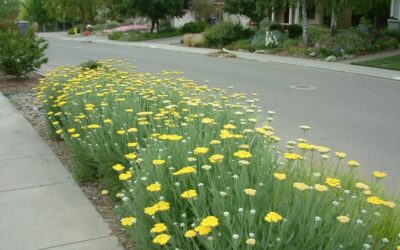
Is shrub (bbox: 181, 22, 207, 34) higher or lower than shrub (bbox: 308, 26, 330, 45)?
higher

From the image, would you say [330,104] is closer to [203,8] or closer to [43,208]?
[43,208]

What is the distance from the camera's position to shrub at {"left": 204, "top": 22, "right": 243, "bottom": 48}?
29.2 metres

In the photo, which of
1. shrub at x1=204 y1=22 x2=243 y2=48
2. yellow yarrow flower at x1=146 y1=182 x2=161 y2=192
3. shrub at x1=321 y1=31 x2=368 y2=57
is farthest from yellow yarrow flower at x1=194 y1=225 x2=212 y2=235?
shrub at x1=204 y1=22 x2=243 y2=48

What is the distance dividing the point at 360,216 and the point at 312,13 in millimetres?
38433

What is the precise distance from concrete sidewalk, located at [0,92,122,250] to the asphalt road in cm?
349

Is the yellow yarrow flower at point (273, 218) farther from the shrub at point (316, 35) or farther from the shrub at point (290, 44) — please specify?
the shrub at point (290, 44)

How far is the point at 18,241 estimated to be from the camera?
156 inches

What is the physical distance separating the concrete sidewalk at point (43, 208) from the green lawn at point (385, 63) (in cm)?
1465

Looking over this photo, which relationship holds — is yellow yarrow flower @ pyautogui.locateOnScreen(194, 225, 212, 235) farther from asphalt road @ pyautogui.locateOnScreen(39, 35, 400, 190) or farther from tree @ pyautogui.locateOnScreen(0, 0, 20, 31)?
tree @ pyautogui.locateOnScreen(0, 0, 20, 31)

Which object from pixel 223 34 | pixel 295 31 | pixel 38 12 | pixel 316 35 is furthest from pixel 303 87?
pixel 38 12

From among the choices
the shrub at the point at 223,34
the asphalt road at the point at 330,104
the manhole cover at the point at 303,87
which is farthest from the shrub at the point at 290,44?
the manhole cover at the point at 303,87

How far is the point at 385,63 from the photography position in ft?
61.3

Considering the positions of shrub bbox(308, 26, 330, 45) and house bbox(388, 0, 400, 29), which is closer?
shrub bbox(308, 26, 330, 45)

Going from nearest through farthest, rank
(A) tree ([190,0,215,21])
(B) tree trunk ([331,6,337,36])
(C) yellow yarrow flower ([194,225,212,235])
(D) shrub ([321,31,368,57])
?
1. (C) yellow yarrow flower ([194,225,212,235])
2. (D) shrub ([321,31,368,57])
3. (B) tree trunk ([331,6,337,36])
4. (A) tree ([190,0,215,21])
